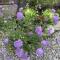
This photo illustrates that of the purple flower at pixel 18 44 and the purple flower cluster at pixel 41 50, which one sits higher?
the purple flower at pixel 18 44

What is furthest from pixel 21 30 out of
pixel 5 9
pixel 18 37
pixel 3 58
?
pixel 5 9

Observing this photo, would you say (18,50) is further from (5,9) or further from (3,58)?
(5,9)

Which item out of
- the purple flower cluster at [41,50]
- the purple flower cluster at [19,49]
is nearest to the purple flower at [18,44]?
the purple flower cluster at [19,49]

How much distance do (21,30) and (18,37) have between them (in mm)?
83

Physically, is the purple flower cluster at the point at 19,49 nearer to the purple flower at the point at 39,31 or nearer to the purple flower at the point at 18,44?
the purple flower at the point at 18,44

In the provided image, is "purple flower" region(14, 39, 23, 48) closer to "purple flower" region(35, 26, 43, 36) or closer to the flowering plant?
the flowering plant

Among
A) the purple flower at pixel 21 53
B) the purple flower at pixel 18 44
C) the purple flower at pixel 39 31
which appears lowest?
the purple flower at pixel 21 53

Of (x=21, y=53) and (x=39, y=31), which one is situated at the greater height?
(x=39, y=31)

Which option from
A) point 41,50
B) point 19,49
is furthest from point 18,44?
point 41,50

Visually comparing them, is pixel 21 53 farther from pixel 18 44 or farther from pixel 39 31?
pixel 39 31

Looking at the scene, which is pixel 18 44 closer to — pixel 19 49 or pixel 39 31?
pixel 19 49

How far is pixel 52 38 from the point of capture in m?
2.14

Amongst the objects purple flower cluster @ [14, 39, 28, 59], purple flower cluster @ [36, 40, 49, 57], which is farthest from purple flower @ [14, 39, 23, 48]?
purple flower cluster @ [36, 40, 49, 57]

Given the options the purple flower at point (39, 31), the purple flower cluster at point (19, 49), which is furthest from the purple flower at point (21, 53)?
the purple flower at point (39, 31)
